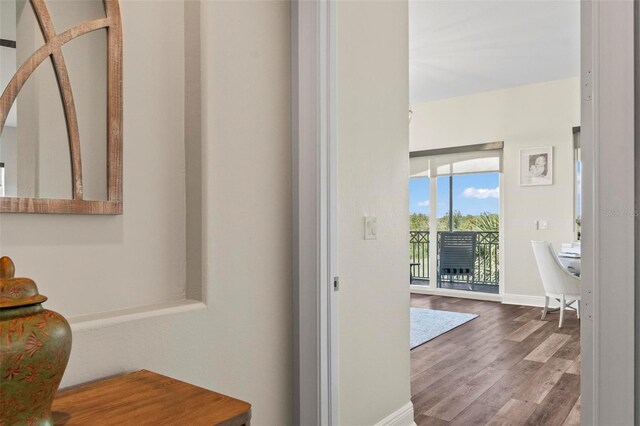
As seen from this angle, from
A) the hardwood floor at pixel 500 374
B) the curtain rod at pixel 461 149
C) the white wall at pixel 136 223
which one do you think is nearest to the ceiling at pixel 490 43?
the curtain rod at pixel 461 149

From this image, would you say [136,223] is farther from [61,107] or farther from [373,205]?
[373,205]

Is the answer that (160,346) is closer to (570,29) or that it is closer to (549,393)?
(549,393)

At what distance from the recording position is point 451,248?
6.65 m

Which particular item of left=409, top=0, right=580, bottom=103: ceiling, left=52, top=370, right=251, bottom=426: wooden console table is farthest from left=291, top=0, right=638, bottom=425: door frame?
left=409, top=0, right=580, bottom=103: ceiling

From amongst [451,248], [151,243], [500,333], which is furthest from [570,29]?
[151,243]

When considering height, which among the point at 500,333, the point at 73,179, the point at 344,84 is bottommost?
the point at 500,333

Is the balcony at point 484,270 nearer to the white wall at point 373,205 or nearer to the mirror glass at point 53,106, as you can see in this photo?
the white wall at point 373,205

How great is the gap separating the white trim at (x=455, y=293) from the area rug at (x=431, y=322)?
1.03m

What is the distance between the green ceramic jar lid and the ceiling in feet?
11.0

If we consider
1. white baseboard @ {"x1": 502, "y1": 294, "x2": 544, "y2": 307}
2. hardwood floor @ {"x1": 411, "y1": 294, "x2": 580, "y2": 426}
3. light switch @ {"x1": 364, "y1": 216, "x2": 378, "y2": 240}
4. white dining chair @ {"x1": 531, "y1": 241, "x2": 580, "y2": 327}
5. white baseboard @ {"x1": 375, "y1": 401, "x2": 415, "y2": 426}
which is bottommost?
hardwood floor @ {"x1": 411, "y1": 294, "x2": 580, "y2": 426}

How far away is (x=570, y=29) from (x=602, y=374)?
3863 mm

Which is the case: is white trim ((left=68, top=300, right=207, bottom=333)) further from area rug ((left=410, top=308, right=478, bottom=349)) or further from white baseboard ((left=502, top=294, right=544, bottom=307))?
white baseboard ((left=502, top=294, right=544, bottom=307))

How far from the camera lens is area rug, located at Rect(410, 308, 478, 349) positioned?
14.3 ft

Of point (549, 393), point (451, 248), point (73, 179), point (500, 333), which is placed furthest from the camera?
point (451, 248)
